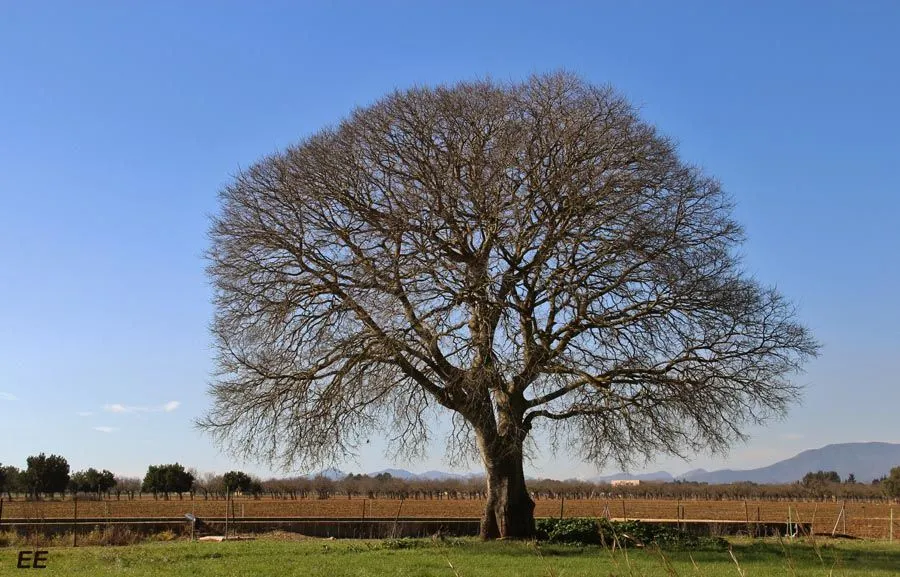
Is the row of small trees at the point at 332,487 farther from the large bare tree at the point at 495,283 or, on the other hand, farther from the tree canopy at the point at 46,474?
the large bare tree at the point at 495,283

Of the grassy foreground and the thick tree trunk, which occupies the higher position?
the thick tree trunk

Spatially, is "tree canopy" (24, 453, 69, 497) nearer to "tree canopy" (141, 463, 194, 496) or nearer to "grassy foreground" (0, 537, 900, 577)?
"tree canopy" (141, 463, 194, 496)

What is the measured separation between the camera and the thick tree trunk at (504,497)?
73.6 ft

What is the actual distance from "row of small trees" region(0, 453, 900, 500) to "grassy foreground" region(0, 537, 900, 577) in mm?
55291

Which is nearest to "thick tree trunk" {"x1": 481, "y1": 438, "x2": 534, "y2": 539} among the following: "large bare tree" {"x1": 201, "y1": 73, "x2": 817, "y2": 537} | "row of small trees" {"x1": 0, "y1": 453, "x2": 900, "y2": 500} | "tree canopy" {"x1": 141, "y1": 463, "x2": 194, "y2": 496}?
"large bare tree" {"x1": 201, "y1": 73, "x2": 817, "y2": 537}

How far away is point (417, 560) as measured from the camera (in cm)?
1748

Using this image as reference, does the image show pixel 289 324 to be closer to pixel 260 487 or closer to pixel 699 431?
pixel 699 431

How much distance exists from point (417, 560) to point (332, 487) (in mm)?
77687

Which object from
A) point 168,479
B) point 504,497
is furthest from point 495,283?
point 168,479

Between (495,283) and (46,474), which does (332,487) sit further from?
(495,283)

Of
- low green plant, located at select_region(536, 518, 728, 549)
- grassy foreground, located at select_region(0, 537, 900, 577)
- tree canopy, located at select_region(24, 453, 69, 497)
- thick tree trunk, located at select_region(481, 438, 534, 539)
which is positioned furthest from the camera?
tree canopy, located at select_region(24, 453, 69, 497)

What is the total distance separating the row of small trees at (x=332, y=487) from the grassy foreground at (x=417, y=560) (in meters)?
55.3

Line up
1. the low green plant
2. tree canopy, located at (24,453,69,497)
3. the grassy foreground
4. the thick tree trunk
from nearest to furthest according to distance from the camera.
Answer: the grassy foreground
the low green plant
the thick tree trunk
tree canopy, located at (24,453,69,497)

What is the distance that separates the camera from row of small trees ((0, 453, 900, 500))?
255 ft
